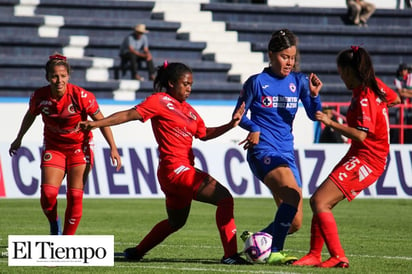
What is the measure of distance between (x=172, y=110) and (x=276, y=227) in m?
1.42

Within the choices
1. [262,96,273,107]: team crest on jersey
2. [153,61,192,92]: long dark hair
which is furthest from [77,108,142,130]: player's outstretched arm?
[262,96,273,107]: team crest on jersey

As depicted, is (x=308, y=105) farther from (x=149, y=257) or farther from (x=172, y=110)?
(x=149, y=257)

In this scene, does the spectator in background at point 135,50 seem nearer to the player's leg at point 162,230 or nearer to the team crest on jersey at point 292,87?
the team crest on jersey at point 292,87

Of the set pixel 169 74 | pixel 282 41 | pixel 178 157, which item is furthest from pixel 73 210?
pixel 282 41

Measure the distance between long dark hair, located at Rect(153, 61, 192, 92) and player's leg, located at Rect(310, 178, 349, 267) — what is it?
1715mm

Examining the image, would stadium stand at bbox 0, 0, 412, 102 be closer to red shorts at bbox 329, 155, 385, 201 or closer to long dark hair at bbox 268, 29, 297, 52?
long dark hair at bbox 268, 29, 297, 52

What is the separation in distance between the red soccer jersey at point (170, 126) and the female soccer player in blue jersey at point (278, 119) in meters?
0.53

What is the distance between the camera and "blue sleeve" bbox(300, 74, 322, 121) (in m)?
9.48

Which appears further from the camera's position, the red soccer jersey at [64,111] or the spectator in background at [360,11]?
the spectator in background at [360,11]

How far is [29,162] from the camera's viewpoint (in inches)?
752

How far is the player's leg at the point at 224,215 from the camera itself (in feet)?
29.5

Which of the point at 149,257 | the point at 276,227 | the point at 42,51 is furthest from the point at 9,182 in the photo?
the point at 276,227

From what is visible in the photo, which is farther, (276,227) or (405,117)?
(405,117)

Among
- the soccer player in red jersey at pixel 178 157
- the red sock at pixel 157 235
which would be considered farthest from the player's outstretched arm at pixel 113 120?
the red sock at pixel 157 235
